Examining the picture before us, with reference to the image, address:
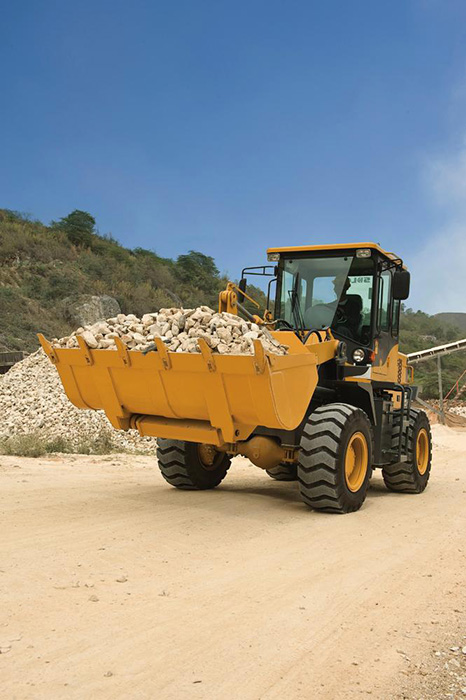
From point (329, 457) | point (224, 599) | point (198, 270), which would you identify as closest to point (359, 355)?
point (329, 457)

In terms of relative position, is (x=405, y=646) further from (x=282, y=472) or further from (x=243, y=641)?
(x=282, y=472)

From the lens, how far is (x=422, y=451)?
33.5ft

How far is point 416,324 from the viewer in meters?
64.4

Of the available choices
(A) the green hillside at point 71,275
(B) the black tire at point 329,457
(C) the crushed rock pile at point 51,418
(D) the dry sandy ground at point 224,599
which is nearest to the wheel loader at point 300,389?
(B) the black tire at point 329,457

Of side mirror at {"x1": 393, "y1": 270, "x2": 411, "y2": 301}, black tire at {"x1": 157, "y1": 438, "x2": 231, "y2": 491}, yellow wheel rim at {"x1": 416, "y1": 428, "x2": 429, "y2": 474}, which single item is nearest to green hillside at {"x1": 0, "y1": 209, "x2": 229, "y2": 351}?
black tire at {"x1": 157, "y1": 438, "x2": 231, "y2": 491}

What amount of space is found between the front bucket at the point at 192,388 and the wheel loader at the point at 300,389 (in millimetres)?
12

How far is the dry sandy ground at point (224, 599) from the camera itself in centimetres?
334

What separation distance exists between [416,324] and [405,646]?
62.8m

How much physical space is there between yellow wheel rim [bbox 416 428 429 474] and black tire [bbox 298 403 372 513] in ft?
9.41

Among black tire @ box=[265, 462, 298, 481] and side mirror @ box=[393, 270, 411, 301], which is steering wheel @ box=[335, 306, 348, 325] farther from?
black tire @ box=[265, 462, 298, 481]

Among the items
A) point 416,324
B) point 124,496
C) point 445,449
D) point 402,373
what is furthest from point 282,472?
→ point 416,324

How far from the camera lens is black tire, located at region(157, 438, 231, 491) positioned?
334 inches

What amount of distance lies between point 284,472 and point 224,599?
5866 millimetres

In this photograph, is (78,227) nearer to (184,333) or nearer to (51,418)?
(51,418)
